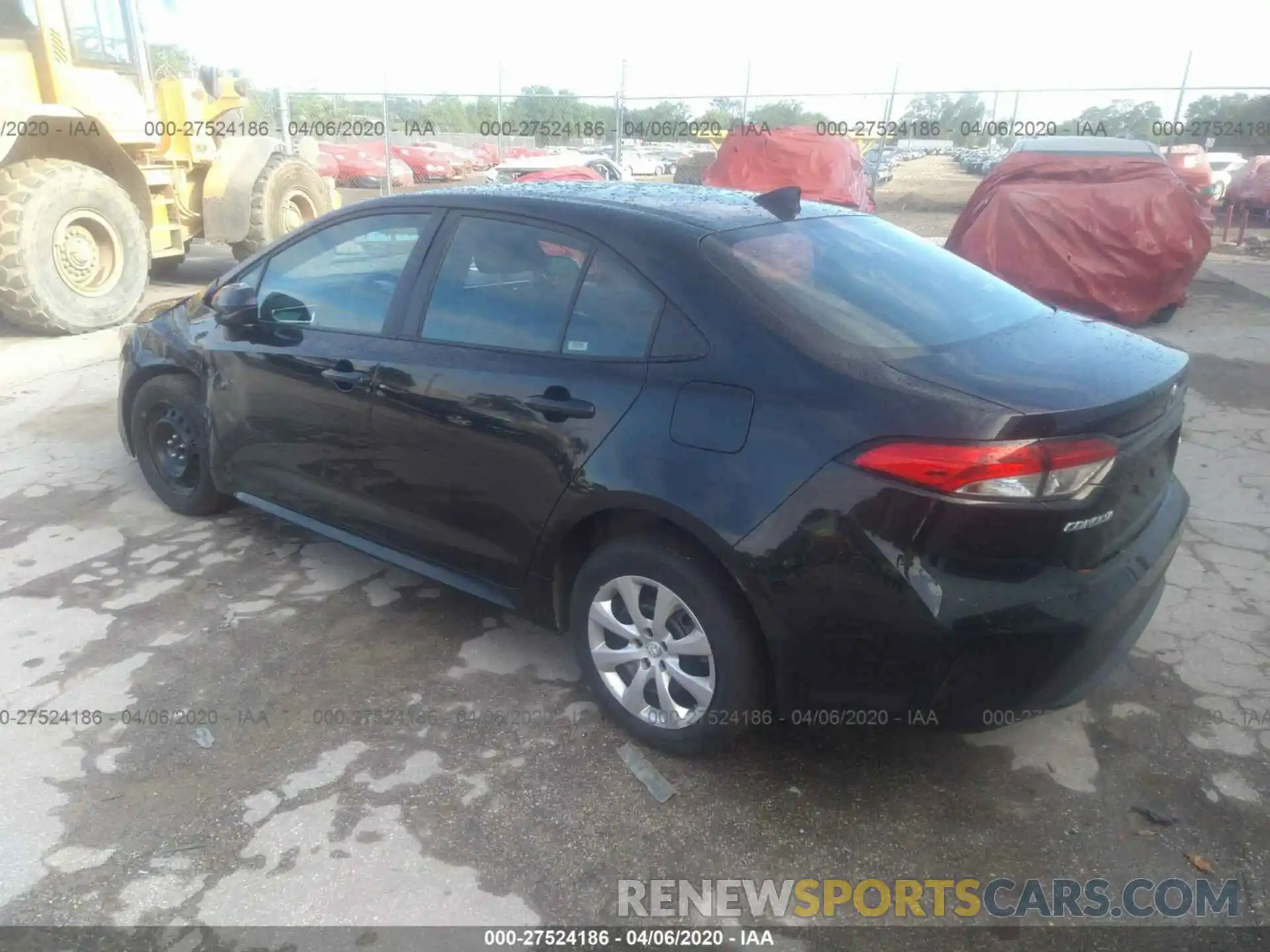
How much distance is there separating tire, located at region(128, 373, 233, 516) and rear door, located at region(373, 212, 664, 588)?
1.42 metres

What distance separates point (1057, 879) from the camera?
7.70 feet

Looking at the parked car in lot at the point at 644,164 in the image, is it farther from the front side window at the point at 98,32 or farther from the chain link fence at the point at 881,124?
the front side window at the point at 98,32

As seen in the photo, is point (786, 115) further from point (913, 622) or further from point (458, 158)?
point (913, 622)

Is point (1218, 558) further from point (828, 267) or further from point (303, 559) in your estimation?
point (303, 559)

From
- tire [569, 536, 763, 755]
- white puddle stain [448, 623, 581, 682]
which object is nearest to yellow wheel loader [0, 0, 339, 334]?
white puddle stain [448, 623, 581, 682]

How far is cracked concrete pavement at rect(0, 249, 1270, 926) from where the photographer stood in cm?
236

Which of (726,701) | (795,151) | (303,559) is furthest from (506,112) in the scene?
(726,701)

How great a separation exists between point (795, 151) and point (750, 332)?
33.2 feet

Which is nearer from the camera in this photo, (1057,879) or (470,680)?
(1057,879)

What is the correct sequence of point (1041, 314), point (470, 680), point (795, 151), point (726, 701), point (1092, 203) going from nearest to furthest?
1. point (726, 701)
2. point (1041, 314)
3. point (470, 680)
4. point (1092, 203)
5. point (795, 151)

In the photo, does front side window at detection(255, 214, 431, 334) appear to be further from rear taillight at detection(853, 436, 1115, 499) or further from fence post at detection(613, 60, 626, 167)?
fence post at detection(613, 60, 626, 167)

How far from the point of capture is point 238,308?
12.1 ft

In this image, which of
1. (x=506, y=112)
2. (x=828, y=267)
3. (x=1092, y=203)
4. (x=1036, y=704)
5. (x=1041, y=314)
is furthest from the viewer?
(x=506, y=112)

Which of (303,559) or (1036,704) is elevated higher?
(1036,704)
